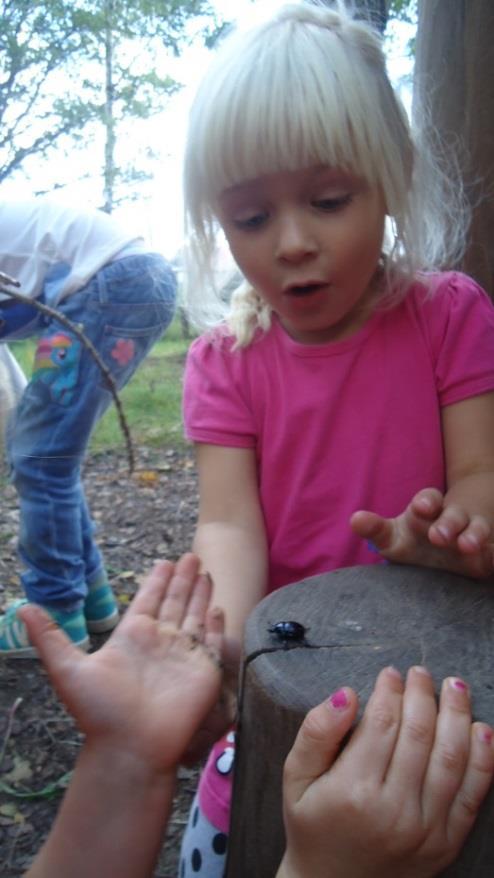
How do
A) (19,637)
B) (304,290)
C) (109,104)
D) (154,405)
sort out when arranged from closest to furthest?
(304,290)
(109,104)
(19,637)
(154,405)

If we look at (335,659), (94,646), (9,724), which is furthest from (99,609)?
(335,659)

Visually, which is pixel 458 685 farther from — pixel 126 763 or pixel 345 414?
pixel 345 414

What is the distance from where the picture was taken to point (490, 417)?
1271mm

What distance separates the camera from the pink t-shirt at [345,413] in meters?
1.29

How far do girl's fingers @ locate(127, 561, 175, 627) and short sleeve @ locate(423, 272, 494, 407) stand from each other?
557mm

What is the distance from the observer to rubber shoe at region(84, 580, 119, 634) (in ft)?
8.18

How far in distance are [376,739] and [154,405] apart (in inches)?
169

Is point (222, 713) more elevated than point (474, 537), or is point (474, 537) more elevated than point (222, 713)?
point (474, 537)

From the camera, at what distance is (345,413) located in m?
1.31

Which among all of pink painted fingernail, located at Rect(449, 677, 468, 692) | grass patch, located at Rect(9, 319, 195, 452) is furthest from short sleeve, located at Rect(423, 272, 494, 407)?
grass patch, located at Rect(9, 319, 195, 452)

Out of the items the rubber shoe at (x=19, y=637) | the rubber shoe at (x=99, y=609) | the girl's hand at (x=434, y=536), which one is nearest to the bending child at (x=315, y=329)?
the girl's hand at (x=434, y=536)

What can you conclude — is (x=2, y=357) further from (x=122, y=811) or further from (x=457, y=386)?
(x=122, y=811)

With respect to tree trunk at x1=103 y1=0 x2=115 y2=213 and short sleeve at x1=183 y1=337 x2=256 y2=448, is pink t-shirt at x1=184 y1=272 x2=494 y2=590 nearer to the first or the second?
short sleeve at x1=183 y1=337 x2=256 y2=448

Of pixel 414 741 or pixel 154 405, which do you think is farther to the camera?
pixel 154 405
